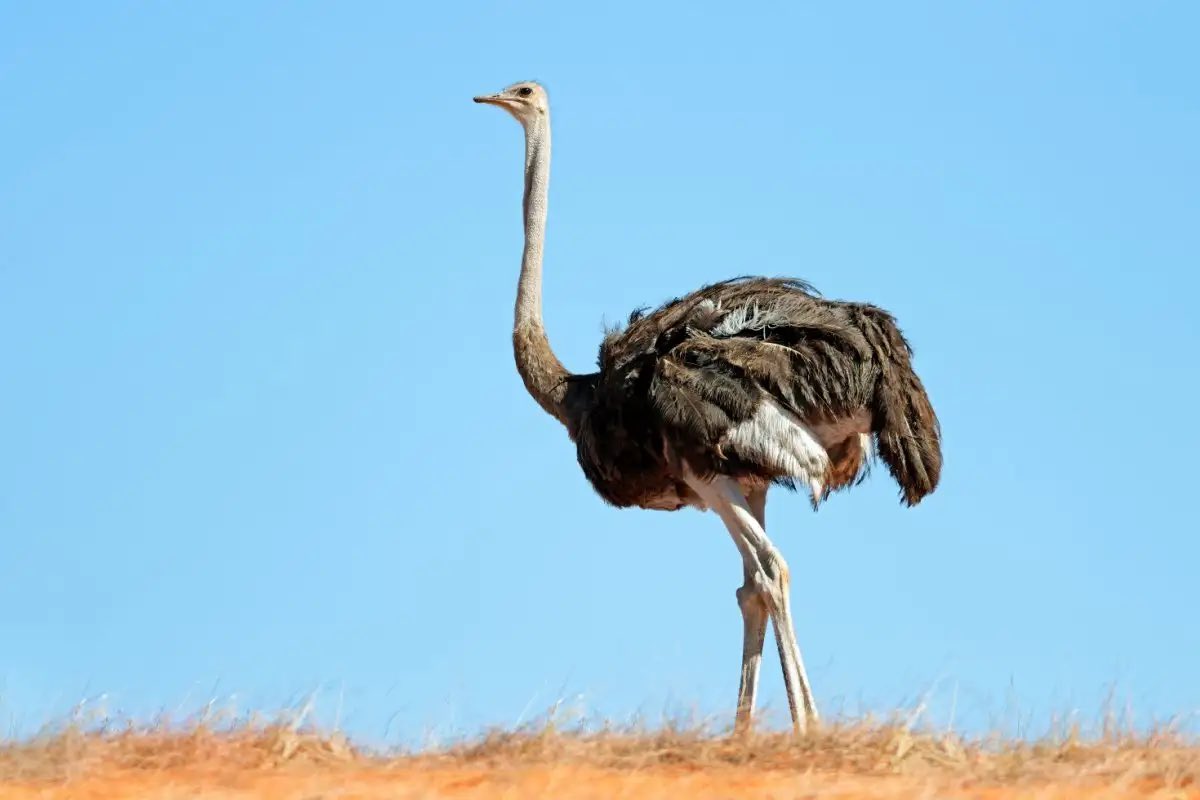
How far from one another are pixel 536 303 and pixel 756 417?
2.20 m

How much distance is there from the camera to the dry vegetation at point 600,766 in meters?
7.28

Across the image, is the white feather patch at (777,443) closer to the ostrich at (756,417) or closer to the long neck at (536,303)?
the ostrich at (756,417)

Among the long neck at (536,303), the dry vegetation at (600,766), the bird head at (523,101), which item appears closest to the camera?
the dry vegetation at (600,766)

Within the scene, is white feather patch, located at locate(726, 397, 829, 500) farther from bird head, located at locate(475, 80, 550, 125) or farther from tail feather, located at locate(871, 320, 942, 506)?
bird head, located at locate(475, 80, 550, 125)

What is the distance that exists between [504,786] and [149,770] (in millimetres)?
1608

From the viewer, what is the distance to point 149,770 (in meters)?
7.70

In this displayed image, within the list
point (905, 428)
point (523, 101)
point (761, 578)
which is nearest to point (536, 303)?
point (523, 101)

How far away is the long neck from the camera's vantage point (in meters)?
10.5

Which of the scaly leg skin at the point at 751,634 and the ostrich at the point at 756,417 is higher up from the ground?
the ostrich at the point at 756,417

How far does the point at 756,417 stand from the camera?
9.18m

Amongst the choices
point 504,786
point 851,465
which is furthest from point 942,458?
point 504,786

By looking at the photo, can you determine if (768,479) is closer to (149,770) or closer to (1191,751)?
(1191,751)

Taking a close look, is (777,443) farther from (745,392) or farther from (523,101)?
(523,101)

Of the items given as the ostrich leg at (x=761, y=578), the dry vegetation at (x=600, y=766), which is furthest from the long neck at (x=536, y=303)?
the dry vegetation at (x=600, y=766)
